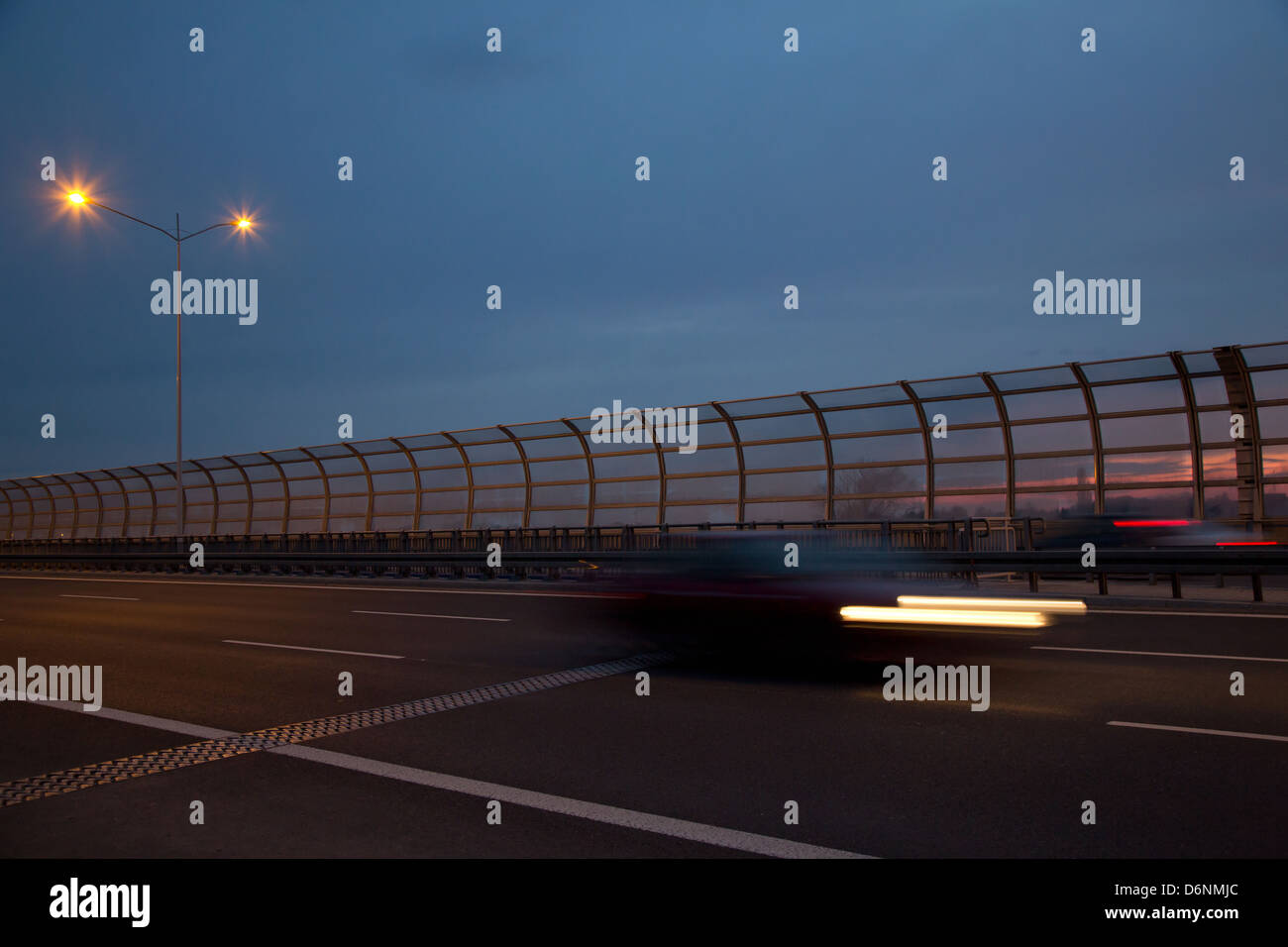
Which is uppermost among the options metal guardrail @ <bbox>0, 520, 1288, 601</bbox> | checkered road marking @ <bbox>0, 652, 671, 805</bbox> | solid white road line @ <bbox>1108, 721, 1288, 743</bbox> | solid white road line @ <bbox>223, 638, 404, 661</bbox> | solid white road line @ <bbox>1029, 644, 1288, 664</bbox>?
metal guardrail @ <bbox>0, 520, 1288, 601</bbox>

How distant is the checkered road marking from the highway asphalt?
0.05 m

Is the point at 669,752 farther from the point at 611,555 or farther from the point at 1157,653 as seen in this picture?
the point at 611,555

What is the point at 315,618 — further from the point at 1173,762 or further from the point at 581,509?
the point at 1173,762

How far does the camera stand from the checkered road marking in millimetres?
5293

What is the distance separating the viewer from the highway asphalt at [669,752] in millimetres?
4207

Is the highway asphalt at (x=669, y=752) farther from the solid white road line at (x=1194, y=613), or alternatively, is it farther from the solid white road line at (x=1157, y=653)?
the solid white road line at (x=1194, y=613)

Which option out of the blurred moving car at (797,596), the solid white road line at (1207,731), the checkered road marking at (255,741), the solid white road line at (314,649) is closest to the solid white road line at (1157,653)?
the blurred moving car at (797,596)

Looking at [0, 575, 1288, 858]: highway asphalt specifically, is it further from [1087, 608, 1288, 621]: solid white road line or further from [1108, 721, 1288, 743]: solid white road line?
[1087, 608, 1288, 621]: solid white road line

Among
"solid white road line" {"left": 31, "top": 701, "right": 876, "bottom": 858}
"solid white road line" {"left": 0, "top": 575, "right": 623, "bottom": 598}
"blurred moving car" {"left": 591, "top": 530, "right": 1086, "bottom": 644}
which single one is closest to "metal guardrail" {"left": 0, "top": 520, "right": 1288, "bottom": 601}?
"blurred moving car" {"left": 591, "top": 530, "right": 1086, "bottom": 644}

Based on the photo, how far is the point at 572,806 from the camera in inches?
183

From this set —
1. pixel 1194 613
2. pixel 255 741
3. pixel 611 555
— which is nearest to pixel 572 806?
pixel 255 741

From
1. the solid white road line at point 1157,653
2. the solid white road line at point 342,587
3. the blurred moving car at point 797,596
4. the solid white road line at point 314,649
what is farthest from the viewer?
the solid white road line at point 342,587

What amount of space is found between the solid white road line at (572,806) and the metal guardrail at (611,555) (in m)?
4.01
